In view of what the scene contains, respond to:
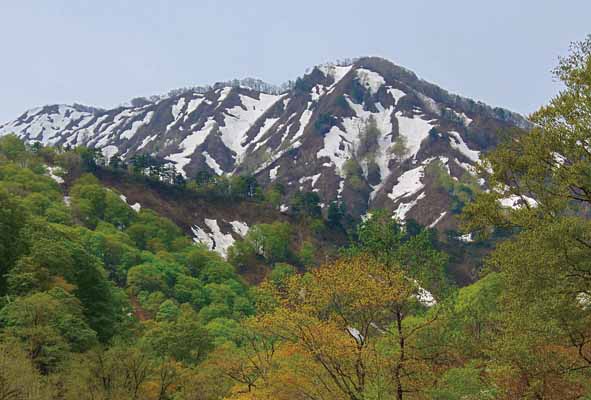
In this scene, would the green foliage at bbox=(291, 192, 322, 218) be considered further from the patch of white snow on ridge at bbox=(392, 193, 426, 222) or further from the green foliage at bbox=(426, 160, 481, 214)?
the green foliage at bbox=(426, 160, 481, 214)

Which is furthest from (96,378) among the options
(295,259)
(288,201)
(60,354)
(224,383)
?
(288,201)

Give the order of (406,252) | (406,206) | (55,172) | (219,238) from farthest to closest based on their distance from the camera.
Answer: (406,206)
(219,238)
(55,172)
(406,252)

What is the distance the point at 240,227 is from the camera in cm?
13000

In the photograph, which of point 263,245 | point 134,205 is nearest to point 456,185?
point 263,245

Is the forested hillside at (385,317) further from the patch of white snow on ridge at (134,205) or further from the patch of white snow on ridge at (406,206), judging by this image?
the patch of white snow on ridge at (406,206)

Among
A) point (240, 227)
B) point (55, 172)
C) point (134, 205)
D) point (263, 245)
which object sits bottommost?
point (263, 245)

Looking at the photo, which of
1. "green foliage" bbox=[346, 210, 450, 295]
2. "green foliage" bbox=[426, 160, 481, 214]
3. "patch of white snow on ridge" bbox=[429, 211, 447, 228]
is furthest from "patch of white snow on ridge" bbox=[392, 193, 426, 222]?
"green foliage" bbox=[346, 210, 450, 295]

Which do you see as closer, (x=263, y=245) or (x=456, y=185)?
(x=263, y=245)

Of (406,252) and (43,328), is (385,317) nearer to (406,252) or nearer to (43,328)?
(406,252)

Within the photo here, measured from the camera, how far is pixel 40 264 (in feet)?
135

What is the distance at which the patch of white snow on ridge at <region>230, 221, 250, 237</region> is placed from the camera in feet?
422

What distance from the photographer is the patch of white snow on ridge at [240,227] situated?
129 meters

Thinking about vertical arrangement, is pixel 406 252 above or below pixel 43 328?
above

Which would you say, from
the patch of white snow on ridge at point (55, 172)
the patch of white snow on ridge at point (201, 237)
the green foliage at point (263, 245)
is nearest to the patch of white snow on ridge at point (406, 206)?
the green foliage at point (263, 245)
